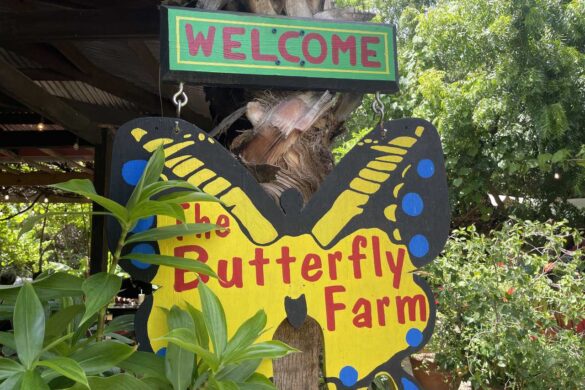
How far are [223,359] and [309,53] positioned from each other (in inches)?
25.7

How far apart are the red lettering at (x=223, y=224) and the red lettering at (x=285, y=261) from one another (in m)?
0.11

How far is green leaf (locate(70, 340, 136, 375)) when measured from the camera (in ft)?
3.12

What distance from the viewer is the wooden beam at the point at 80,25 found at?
8.21 feet

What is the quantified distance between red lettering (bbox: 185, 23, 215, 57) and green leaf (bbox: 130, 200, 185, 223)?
0.34 meters

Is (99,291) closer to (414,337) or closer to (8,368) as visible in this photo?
(8,368)

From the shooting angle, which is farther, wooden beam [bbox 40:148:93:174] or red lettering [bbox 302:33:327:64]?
wooden beam [bbox 40:148:93:174]

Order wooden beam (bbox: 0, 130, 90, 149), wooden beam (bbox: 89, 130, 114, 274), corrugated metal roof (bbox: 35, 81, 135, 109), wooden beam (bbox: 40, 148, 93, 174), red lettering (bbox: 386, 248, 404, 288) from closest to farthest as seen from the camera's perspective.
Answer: red lettering (bbox: 386, 248, 404, 288) < corrugated metal roof (bbox: 35, 81, 135, 109) < wooden beam (bbox: 89, 130, 114, 274) < wooden beam (bbox: 0, 130, 90, 149) < wooden beam (bbox: 40, 148, 93, 174)

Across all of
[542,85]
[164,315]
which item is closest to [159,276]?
[164,315]

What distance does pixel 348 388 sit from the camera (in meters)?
1.18

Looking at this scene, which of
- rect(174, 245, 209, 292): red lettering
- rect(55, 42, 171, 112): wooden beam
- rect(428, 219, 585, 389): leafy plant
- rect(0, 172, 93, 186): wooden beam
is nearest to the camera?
rect(174, 245, 209, 292): red lettering

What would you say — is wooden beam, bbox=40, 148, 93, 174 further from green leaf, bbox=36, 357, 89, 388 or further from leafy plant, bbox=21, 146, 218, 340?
green leaf, bbox=36, 357, 89, 388

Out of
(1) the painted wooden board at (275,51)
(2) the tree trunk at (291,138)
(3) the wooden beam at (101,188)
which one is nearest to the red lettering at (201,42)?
(1) the painted wooden board at (275,51)

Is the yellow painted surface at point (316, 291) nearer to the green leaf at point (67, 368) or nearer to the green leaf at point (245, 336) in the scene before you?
the green leaf at point (245, 336)

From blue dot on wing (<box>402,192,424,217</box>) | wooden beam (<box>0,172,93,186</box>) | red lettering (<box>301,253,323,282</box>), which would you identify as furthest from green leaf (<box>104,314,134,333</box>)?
wooden beam (<box>0,172,93,186</box>)
